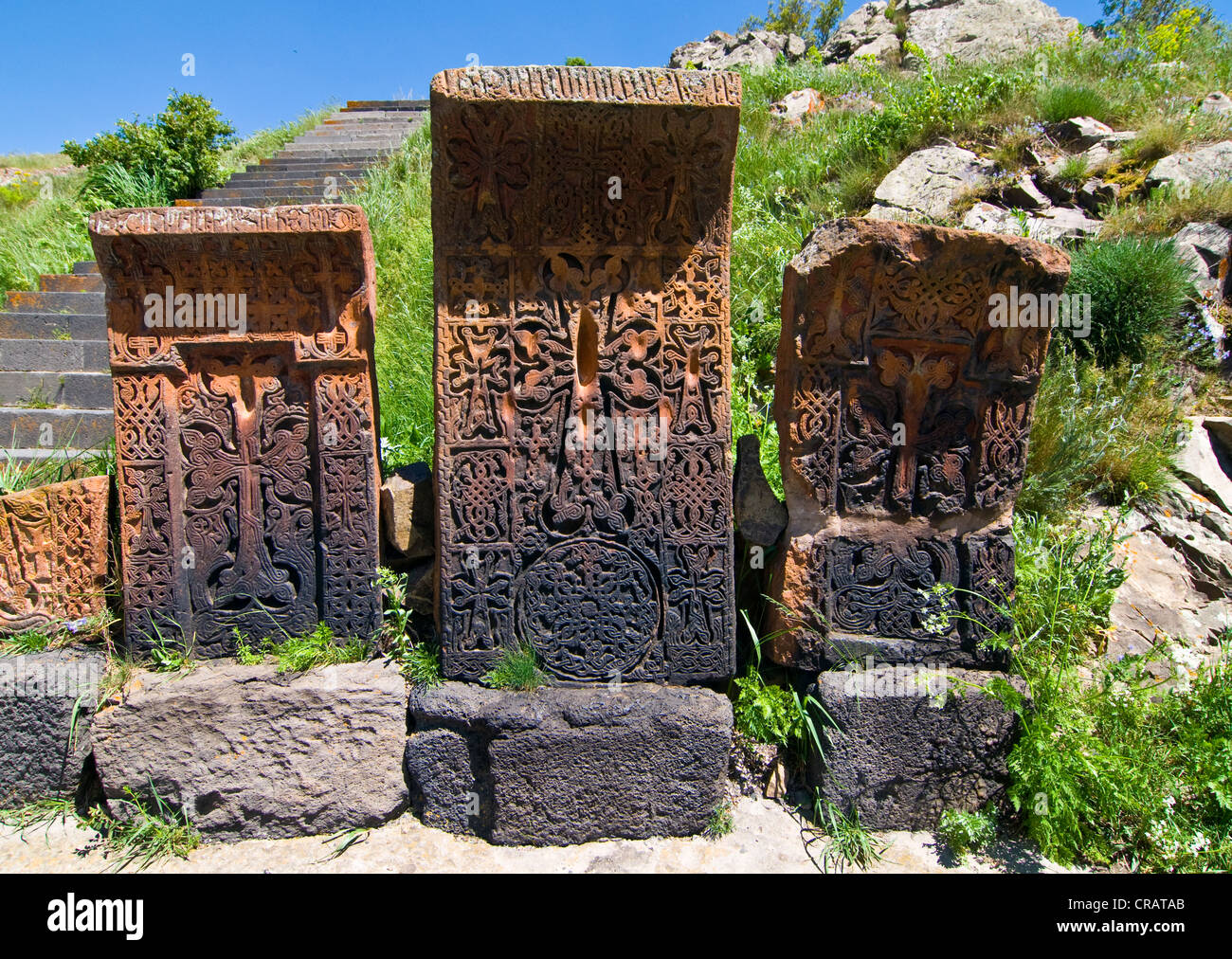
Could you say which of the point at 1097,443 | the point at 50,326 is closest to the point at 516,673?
the point at 1097,443

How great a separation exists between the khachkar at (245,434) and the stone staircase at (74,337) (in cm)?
141

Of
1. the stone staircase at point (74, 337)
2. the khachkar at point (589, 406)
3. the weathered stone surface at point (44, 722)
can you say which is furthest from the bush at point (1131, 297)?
the stone staircase at point (74, 337)

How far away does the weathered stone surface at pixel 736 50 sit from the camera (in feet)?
43.7

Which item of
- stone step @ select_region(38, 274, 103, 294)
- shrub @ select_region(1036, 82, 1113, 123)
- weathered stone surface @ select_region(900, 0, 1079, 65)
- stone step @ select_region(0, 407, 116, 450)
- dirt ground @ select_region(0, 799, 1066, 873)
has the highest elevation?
weathered stone surface @ select_region(900, 0, 1079, 65)

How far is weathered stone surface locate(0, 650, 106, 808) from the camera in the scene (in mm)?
2650

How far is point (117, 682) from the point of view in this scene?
8.91 feet

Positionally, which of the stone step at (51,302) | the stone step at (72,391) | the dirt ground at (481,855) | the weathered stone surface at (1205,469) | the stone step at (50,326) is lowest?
the dirt ground at (481,855)

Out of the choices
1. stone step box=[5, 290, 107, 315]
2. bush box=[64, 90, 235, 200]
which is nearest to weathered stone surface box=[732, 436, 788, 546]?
stone step box=[5, 290, 107, 315]

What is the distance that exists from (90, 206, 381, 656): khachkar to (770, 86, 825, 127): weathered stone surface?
697 cm

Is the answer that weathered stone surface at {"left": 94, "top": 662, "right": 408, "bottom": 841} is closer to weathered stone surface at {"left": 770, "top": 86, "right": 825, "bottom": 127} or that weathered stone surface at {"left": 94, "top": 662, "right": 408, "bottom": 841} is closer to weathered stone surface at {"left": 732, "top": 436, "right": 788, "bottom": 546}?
weathered stone surface at {"left": 732, "top": 436, "right": 788, "bottom": 546}

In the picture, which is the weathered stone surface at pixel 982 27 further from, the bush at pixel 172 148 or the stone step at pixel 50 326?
the stone step at pixel 50 326

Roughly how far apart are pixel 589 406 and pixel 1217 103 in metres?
6.58

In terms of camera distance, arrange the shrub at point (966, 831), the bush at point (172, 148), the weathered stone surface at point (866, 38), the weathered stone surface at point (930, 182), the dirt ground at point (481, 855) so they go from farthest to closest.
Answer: the weathered stone surface at point (866, 38) → the bush at point (172, 148) → the weathered stone surface at point (930, 182) → the shrub at point (966, 831) → the dirt ground at point (481, 855)

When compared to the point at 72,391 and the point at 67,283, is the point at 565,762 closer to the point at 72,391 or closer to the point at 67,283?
the point at 72,391
